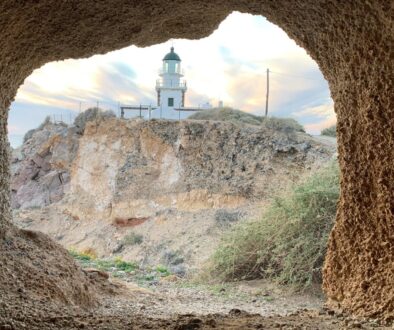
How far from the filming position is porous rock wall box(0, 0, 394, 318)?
117 inches

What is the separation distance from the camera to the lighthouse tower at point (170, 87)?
917 inches

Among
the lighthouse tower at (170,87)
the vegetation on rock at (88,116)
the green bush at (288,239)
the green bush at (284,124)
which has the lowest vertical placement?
the green bush at (288,239)

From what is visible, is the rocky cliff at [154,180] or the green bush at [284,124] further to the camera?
the green bush at [284,124]

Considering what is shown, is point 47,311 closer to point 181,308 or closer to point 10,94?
point 10,94

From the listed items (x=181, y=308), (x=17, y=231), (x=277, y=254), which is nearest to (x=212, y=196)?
(x=277, y=254)

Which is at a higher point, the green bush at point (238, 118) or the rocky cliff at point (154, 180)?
the green bush at point (238, 118)

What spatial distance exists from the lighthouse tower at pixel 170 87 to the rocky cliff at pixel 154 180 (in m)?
4.44

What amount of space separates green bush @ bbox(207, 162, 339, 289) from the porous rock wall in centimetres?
393

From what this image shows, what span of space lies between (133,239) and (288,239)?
326 inches

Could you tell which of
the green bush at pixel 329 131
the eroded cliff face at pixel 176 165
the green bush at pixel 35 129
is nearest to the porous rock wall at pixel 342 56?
the eroded cliff face at pixel 176 165

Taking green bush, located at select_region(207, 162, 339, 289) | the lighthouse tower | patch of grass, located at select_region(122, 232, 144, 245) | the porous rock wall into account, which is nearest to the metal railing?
the lighthouse tower

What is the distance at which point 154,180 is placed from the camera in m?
17.6

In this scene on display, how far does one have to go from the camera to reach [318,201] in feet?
27.3

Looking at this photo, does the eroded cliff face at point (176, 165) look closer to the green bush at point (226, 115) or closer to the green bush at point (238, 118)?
the green bush at point (238, 118)
